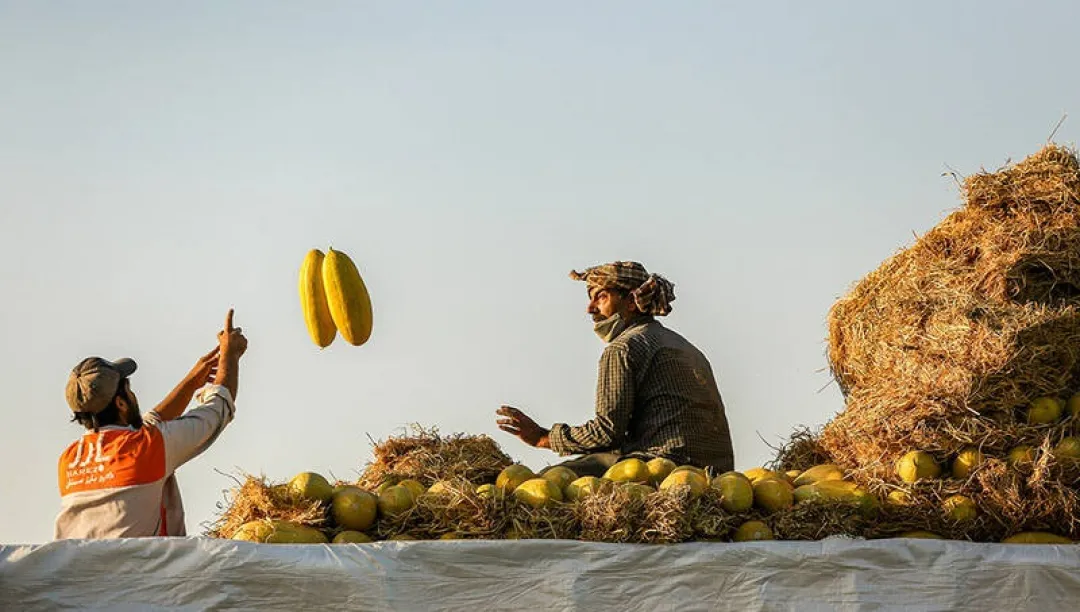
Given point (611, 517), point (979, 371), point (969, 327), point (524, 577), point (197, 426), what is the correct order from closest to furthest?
point (524, 577) → point (611, 517) → point (197, 426) → point (979, 371) → point (969, 327)

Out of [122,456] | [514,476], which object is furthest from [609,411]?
[122,456]

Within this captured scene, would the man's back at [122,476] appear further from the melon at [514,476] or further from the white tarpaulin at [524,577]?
the melon at [514,476]

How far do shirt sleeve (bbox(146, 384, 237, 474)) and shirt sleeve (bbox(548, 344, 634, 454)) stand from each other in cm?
172

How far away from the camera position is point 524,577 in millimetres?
4930

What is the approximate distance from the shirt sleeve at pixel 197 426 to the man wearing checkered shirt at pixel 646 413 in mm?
1576

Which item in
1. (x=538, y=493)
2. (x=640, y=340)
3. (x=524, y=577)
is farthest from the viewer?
(x=640, y=340)

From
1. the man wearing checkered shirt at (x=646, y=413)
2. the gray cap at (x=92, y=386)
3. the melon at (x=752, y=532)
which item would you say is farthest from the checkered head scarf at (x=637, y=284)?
the gray cap at (x=92, y=386)

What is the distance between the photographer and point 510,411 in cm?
695

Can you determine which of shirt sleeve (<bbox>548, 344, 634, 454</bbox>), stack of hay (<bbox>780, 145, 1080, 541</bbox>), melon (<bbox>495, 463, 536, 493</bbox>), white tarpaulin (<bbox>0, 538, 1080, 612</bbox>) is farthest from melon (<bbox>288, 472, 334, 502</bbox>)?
stack of hay (<bbox>780, 145, 1080, 541</bbox>)

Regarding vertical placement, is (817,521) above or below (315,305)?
below

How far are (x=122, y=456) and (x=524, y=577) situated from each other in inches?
70.4

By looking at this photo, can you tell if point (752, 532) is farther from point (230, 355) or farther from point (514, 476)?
point (230, 355)

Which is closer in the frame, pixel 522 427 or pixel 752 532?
pixel 752 532

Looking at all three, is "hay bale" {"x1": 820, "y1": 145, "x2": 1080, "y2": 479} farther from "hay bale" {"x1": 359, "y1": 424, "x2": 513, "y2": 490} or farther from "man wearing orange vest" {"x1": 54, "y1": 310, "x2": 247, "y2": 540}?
"man wearing orange vest" {"x1": 54, "y1": 310, "x2": 247, "y2": 540}
